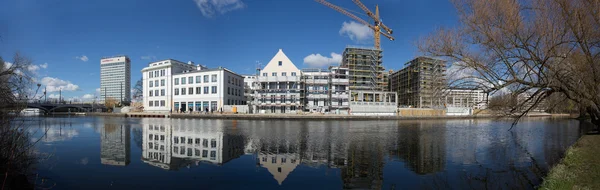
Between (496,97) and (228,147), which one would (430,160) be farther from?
(228,147)

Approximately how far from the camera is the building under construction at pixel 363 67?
8012 centimetres

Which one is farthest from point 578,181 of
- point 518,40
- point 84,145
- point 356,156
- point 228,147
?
point 84,145

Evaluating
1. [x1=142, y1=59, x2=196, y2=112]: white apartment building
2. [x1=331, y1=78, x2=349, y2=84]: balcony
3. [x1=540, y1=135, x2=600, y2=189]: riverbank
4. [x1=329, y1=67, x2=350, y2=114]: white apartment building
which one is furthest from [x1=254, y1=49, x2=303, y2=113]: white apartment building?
[x1=540, y1=135, x2=600, y2=189]: riverbank

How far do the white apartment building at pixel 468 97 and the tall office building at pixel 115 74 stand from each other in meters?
170

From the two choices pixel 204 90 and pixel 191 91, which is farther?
pixel 191 91

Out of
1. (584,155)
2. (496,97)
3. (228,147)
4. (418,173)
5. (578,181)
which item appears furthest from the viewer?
(228,147)

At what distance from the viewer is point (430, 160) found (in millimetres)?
13023

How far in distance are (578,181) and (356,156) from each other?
7857 mm

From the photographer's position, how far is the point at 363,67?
81750 millimetres

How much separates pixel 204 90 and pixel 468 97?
6502 cm

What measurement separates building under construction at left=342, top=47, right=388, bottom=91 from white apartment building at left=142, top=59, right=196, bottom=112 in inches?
1673

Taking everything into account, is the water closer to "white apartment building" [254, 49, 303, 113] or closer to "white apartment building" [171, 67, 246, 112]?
"white apartment building" [254, 49, 303, 113]

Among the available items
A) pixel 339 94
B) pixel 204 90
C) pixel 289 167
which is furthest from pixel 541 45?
pixel 204 90

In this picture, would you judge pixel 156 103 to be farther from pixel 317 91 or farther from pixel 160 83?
Answer: pixel 317 91
